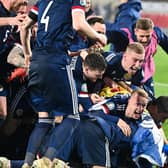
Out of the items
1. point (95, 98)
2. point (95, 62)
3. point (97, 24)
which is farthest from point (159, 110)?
point (97, 24)

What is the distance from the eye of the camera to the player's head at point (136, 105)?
6.43m

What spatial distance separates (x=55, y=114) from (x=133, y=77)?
196 centimetres

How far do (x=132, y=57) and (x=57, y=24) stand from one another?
4.01 feet

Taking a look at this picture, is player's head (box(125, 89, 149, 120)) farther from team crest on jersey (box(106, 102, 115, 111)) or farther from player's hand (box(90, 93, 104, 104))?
player's hand (box(90, 93, 104, 104))

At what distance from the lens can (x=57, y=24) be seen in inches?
232

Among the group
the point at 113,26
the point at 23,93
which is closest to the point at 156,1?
the point at 113,26

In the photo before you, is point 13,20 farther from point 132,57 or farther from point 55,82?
point 132,57

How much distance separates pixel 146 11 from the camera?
2902cm

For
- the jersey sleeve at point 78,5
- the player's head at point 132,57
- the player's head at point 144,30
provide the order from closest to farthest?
1. the jersey sleeve at point 78,5
2. the player's head at point 132,57
3. the player's head at point 144,30

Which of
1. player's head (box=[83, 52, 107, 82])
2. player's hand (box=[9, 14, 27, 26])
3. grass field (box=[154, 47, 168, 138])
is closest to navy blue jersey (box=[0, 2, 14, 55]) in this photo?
player's hand (box=[9, 14, 27, 26])

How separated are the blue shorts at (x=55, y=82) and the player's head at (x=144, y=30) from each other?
1.94 m

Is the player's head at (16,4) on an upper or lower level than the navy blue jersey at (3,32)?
upper

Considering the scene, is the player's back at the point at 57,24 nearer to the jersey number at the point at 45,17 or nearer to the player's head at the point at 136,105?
the jersey number at the point at 45,17

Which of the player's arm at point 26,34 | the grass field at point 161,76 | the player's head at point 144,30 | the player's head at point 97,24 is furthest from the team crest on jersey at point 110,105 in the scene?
the grass field at point 161,76
